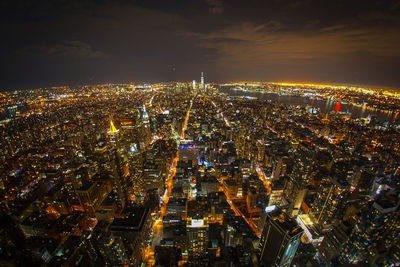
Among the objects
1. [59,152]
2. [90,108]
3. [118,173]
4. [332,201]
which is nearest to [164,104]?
[90,108]

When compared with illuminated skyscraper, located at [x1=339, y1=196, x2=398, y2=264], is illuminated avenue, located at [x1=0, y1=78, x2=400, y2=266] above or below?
below

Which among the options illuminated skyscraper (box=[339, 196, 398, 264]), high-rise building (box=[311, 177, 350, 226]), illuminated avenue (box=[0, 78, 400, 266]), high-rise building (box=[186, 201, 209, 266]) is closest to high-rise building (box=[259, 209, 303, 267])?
illuminated avenue (box=[0, 78, 400, 266])

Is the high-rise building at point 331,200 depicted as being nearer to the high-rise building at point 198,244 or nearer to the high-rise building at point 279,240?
the high-rise building at point 279,240

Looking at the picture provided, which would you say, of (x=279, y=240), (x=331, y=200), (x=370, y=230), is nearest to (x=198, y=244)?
(x=279, y=240)

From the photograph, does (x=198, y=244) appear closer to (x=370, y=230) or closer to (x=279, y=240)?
(x=279, y=240)

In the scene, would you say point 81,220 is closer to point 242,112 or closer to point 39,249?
point 39,249

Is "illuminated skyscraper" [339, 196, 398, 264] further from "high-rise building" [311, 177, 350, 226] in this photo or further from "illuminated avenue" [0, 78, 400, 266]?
"high-rise building" [311, 177, 350, 226]
